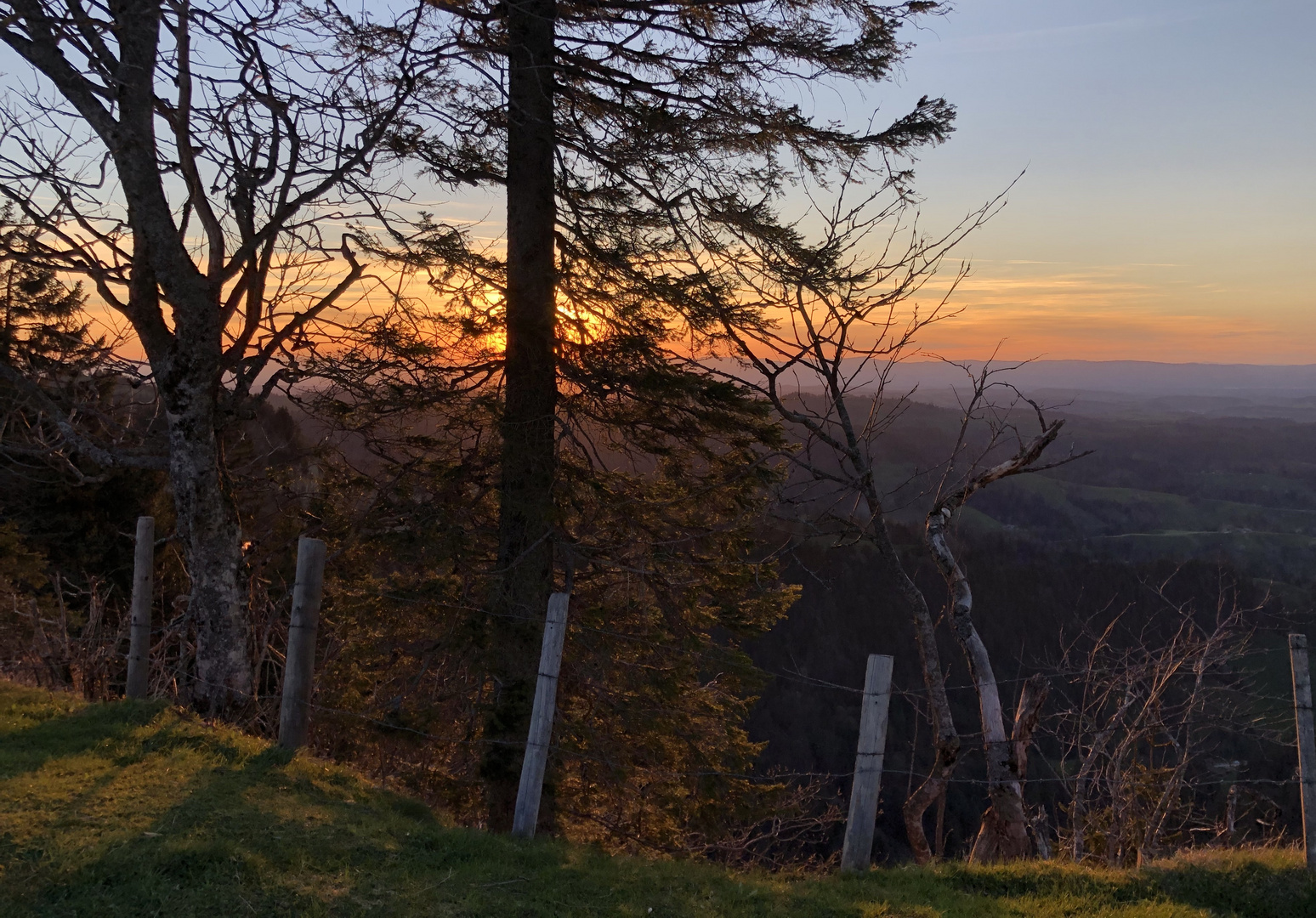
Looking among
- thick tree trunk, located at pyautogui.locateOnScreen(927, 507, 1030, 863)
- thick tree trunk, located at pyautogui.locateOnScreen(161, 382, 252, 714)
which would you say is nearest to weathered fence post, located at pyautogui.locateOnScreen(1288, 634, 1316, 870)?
thick tree trunk, located at pyautogui.locateOnScreen(927, 507, 1030, 863)

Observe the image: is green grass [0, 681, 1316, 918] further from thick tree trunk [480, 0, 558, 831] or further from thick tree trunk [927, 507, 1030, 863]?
thick tree trunk [480, 0, 558, 831]

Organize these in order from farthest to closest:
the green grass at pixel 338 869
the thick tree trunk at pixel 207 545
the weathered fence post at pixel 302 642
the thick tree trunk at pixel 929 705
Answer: the thick tree trunk at pixel 207 545 < the thick tree trunk at pixel 929 705 < the weathered fence post at pixel 302 642 < the green grass at pixel 338 869

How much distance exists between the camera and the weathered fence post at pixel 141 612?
7.21m

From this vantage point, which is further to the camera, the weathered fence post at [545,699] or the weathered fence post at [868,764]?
the weathered fence post at [545,699]

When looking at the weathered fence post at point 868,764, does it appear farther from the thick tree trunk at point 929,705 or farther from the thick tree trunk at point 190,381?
the thick tree trunk at point 190,381

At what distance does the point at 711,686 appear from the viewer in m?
12.2

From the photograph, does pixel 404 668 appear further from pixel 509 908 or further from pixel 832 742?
pixel 832 742

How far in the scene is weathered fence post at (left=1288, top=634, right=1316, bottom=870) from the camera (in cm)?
523

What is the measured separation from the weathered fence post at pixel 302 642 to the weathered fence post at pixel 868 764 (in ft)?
→ 12.0

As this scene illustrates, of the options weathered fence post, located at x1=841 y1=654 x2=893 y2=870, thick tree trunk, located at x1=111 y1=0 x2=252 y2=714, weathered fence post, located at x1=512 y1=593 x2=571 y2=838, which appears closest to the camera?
weathered fence post, located at x1=841 y1=654 x2=893 y2=870

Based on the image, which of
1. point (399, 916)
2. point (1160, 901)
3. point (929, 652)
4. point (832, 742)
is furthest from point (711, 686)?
point (832, 742)

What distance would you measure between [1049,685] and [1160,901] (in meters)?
2.51

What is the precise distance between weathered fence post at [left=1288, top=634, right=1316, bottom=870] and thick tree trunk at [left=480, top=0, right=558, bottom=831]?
6125 mm

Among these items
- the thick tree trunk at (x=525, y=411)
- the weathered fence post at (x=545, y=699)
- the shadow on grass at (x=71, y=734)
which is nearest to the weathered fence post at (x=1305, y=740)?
the weathered fence post at (x=545, y=699)
